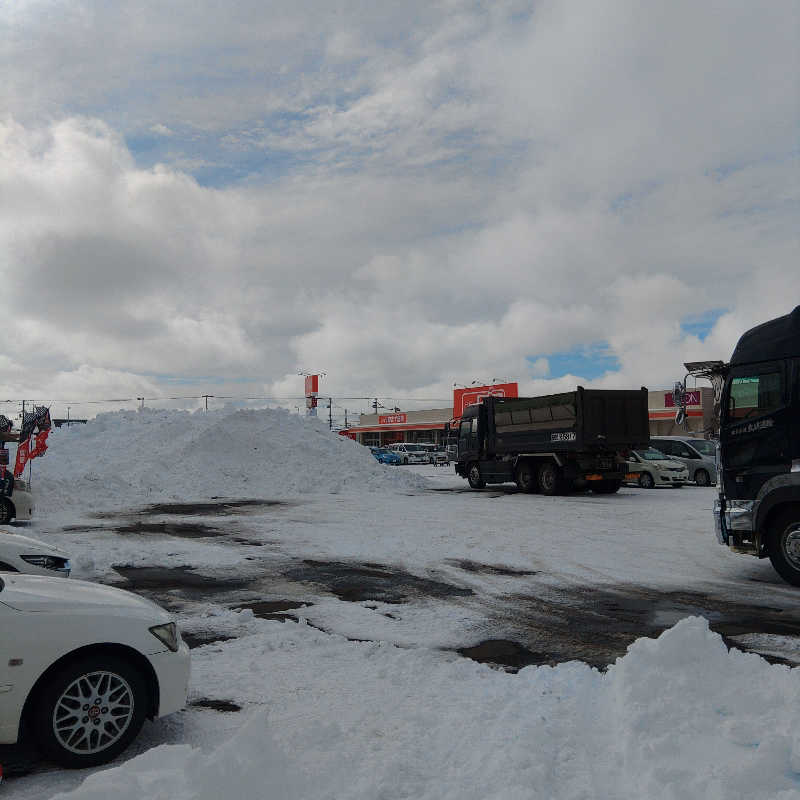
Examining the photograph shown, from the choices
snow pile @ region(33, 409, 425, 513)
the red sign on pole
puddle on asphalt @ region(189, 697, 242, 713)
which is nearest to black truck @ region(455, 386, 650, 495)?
snow pile @ region(33, 409, 425, 513)

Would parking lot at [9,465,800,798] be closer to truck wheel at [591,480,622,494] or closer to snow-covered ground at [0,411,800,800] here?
snow-covered ground at [0,411,800,800]

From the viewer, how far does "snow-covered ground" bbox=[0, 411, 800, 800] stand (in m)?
3.14

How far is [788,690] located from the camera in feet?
12.3

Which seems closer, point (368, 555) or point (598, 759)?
point (598, 759)

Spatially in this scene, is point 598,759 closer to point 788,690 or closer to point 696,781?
point 696,781

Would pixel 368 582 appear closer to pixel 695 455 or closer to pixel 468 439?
pixel 468 439

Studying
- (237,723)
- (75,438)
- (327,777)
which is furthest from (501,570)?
(75,438)

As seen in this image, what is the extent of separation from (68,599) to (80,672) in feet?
1.46

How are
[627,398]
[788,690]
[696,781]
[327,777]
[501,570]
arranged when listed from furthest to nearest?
[627,398] < [501,570] < [788,690] < [327,777] < [696,781]

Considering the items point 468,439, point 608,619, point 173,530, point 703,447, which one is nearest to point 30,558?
point 608,619

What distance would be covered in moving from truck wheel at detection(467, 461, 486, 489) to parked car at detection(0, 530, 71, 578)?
18.6 m

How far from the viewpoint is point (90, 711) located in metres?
3.78

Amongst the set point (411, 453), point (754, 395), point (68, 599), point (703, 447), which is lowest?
point (68, 599)

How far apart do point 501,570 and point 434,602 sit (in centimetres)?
211
